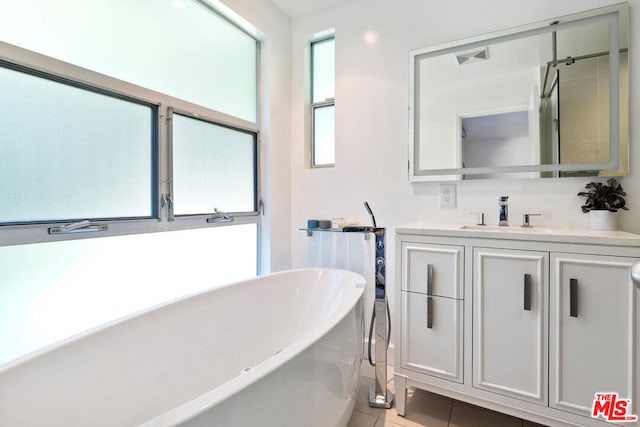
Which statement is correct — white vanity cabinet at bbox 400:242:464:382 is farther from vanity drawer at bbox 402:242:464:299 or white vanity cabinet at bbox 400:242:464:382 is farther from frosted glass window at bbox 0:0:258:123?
frosted glass window at bbox 0:0:258:123

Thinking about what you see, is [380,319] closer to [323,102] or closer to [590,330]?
[590,330]

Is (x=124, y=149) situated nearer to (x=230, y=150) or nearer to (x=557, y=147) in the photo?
(x=230, y=150)

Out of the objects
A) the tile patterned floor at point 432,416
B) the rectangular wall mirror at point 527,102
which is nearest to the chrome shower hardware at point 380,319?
the tile patterned floor at point 432,416

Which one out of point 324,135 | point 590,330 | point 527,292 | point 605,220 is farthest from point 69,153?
point 605,220

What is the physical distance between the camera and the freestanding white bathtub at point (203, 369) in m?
0.84

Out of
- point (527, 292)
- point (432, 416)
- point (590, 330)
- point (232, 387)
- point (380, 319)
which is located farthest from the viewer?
point (380, 319)

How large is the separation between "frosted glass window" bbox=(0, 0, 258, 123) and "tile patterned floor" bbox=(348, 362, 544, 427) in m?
2.10

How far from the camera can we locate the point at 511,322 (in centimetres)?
144

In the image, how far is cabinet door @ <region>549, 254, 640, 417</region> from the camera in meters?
1.25

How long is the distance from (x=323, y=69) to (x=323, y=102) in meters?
0.30

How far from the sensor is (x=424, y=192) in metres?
2.10

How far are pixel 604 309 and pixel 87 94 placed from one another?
247 cm

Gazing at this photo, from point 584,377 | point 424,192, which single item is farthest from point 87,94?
point 584,377

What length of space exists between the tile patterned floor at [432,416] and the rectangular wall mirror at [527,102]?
1349 mm
